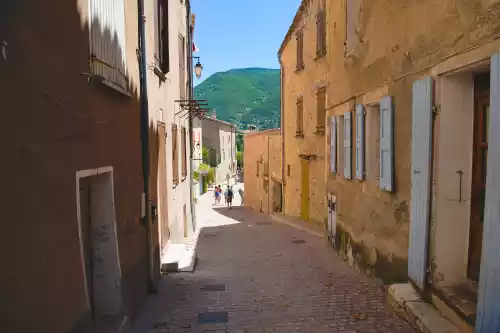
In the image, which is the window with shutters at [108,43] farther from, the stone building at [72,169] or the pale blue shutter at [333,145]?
the pale blue shutter at [333,145]

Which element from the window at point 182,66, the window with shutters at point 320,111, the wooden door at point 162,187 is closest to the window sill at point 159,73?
the wooden door at point 162,187

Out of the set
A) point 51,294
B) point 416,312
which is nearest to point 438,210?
point 416,312

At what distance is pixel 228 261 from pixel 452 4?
24.3ft

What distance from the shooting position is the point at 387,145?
6484 mm

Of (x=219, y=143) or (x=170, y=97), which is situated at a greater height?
(x=170, y=97)

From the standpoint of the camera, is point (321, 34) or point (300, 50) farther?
point (300, 50)

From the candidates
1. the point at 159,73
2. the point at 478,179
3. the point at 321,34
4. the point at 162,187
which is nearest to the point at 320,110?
the point at 321,34

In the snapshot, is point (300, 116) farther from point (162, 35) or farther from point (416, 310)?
point (416, 310)

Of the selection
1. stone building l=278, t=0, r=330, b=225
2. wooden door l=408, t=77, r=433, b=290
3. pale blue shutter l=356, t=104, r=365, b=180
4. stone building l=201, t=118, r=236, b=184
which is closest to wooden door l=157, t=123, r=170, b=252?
pale blue shutter l=356, t=104, r=365, b=180

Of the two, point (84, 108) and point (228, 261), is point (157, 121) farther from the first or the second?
point (84, 108)

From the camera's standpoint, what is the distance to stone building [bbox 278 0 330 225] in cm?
1427

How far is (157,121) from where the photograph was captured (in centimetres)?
873

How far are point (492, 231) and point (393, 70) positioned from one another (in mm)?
3337

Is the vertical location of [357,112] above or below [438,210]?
above
